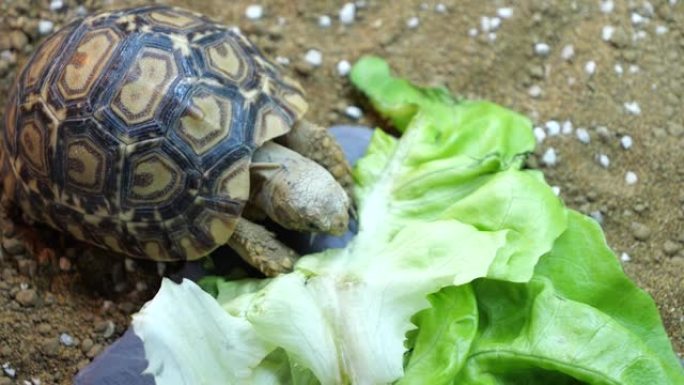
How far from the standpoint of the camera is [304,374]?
7.43 feet

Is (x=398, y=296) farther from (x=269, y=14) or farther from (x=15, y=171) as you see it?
(x=269, y=14)

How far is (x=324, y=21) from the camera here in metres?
3.29

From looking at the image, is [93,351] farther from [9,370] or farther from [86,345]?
[9,370]

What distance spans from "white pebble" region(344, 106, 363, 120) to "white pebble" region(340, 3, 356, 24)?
0.38 m

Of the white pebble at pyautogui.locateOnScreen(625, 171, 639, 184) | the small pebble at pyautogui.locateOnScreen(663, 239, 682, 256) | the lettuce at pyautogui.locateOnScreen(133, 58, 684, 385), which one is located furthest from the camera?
the white pebble at pyautogui.locateOnScreen(625, 171, 639, 184)

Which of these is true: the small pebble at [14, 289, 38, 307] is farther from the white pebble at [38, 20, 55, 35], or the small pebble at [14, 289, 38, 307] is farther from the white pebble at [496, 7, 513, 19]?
the white pebble at [496, 7, 513, 19]

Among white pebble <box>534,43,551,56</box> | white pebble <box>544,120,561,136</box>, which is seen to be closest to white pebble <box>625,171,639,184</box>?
white pebble <box>544,120,561,136</box>

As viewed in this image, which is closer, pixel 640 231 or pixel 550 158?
pixel 640 231

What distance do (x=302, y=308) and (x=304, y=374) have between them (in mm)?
175

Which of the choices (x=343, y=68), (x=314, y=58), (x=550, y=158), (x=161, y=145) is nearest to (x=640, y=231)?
(x=550, y=158)

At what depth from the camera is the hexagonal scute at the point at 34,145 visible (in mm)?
2516

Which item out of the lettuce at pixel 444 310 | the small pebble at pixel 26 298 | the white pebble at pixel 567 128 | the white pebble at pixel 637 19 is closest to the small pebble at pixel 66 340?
the small pebble at pixel 26 298

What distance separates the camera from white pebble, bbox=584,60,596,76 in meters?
3.18

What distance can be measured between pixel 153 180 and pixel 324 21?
3.71 ft
